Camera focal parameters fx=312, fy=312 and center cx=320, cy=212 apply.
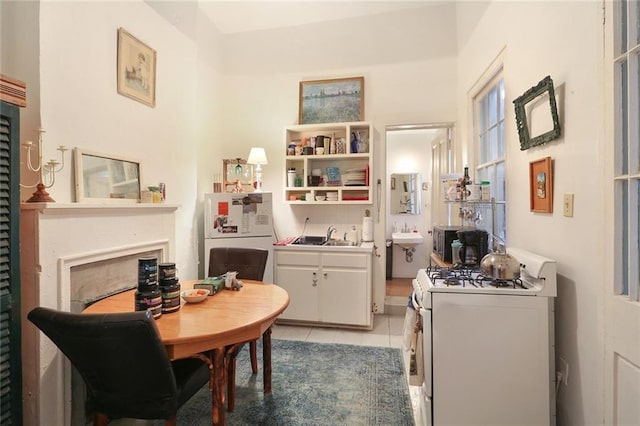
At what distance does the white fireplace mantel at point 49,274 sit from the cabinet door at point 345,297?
1.99 m

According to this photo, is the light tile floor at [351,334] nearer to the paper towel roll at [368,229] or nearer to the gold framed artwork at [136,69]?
the paper towel roll at [368,229]

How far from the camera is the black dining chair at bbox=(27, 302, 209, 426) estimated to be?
112 cm

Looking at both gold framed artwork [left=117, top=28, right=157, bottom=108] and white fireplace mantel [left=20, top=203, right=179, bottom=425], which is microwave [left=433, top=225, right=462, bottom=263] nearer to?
white fireplace mantel [left=20, top=203, right=179, bottom=425]

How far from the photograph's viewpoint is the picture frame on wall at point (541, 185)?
5.31 ft

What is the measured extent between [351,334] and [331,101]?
258 centimetres

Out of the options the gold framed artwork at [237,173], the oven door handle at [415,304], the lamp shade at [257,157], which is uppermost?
the lamp shade at [257,157]

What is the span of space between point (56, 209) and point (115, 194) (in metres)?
0.62

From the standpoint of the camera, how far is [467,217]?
8.96 ft

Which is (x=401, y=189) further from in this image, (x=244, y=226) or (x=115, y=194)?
(x=115, y=194)

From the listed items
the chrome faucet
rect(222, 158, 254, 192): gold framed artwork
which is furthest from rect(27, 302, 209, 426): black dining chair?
rect(222, 158, 254, 192): gold framed artwork

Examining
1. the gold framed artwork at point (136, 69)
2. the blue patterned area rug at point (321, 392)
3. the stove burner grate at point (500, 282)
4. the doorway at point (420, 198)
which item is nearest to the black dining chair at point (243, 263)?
the blue patterned area rug at point (321, 392)

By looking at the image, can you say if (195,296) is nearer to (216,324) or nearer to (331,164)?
(216,324)

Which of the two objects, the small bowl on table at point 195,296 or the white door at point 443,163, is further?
the white door at point 443,163

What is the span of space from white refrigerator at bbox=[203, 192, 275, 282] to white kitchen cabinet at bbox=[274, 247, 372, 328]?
25cm
